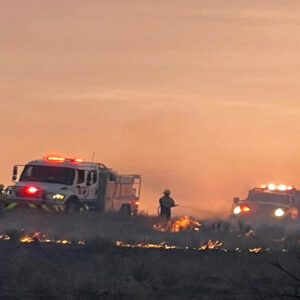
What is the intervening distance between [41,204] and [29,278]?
2117 centimetres

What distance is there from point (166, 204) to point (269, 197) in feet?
30.5

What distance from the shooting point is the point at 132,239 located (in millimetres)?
36656

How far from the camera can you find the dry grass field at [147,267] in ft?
83.1

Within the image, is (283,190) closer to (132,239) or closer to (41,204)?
(41,204)

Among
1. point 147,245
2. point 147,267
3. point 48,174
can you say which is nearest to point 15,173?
point 48,174

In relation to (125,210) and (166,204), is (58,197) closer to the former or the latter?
(166,204)

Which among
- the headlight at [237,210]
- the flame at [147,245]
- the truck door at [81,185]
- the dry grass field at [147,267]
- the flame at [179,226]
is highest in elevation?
the headlight at [237,210]

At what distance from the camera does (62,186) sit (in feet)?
157

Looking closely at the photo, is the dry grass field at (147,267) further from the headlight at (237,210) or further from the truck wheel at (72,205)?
the headlight at (237,210)

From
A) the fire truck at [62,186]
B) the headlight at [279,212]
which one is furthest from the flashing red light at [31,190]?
the headlight at [279,212]

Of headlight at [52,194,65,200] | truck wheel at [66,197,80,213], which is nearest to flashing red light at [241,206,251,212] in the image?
truck wheel at [66,197,80,213]

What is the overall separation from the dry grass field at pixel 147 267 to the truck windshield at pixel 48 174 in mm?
8144

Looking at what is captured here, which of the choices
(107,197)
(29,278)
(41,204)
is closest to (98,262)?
(29,278)

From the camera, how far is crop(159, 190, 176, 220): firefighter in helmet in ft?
148
